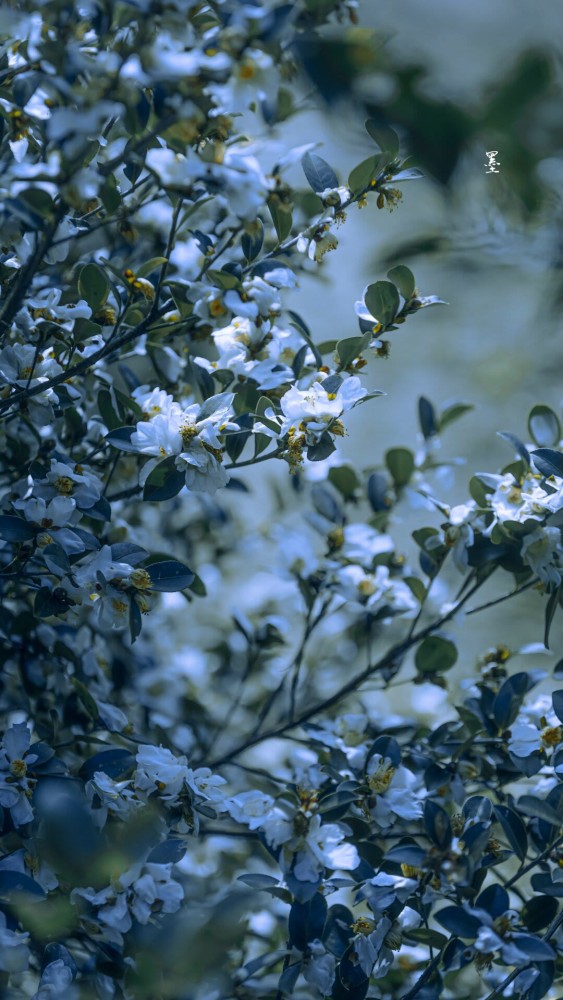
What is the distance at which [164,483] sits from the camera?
30.2 inches

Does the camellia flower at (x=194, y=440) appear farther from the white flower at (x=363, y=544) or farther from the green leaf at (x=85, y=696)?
the white flower at (x=363, y=544)

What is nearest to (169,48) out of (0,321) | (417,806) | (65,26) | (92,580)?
(65,26)

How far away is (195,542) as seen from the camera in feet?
4.66

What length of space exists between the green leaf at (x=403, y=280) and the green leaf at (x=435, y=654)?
36 cm

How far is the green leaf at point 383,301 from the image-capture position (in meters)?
0.80

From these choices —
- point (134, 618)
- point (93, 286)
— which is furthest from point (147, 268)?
point (134, 618)

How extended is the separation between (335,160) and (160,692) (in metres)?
1.22

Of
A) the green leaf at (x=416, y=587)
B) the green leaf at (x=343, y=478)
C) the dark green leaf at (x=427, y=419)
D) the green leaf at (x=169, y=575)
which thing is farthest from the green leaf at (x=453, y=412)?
the green leaf at (x=169, y=575)

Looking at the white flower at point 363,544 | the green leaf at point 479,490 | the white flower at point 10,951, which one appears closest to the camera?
the white flower at point 10,951

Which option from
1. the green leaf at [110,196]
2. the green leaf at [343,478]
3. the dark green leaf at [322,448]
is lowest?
the dark green leaf at [322,448]

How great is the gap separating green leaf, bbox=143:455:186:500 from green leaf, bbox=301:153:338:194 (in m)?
0.27

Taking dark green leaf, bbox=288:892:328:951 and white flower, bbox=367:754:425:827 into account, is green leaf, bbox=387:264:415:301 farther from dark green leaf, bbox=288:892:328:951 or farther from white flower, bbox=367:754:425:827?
dark green leaf, bbox=288:892:328:951

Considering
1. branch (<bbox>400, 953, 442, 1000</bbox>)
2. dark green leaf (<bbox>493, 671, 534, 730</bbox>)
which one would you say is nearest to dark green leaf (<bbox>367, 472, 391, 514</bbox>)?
dark green leaf (<bbox>493, 671, 534, 730</bbox>)

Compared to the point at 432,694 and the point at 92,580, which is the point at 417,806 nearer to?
the point at 92,580
